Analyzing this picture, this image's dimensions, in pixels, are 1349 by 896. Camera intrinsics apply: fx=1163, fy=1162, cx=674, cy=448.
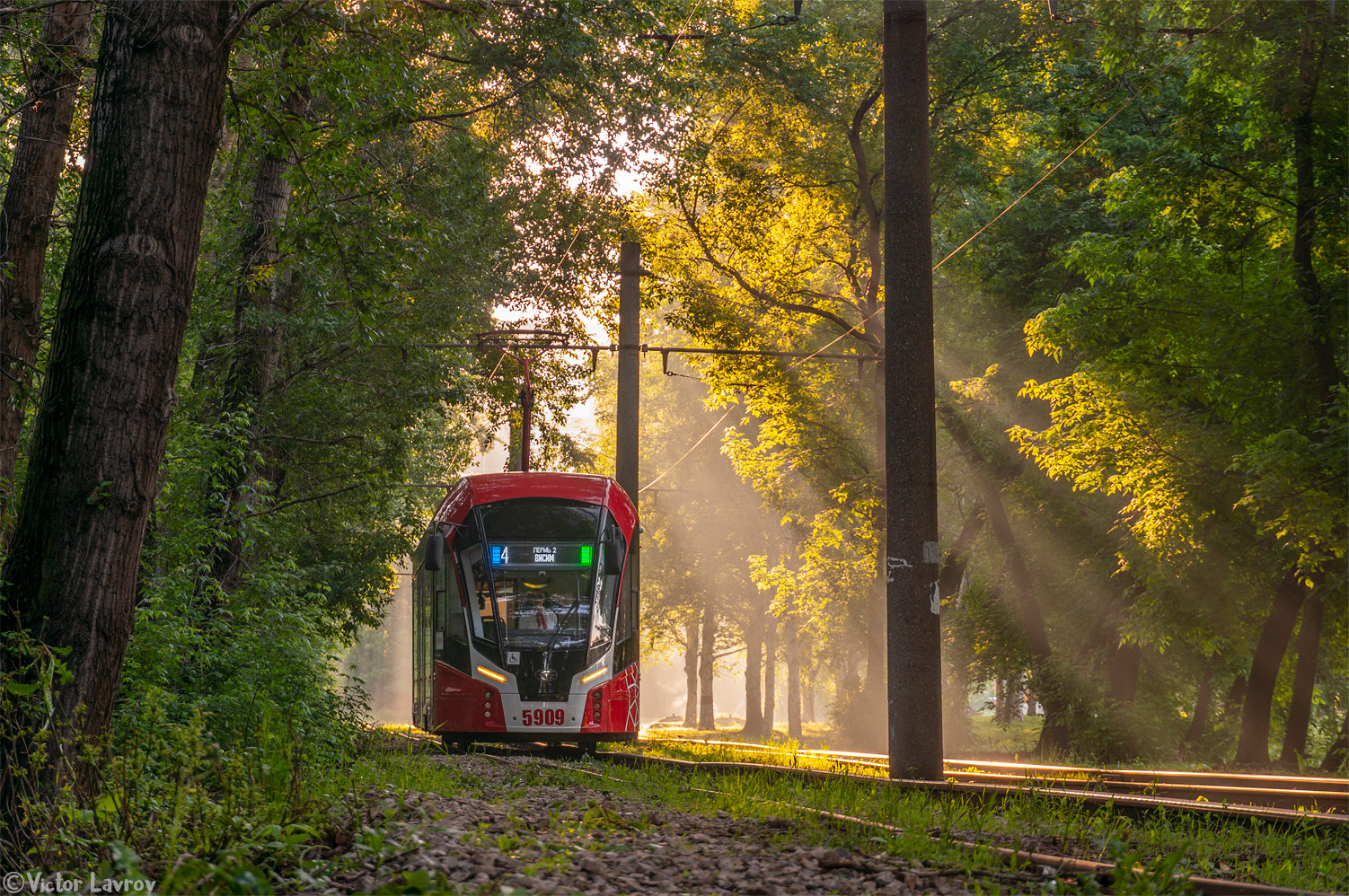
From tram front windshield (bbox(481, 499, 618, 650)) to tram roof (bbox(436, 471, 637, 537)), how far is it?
0.13m

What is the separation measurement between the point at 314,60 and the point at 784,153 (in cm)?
1490

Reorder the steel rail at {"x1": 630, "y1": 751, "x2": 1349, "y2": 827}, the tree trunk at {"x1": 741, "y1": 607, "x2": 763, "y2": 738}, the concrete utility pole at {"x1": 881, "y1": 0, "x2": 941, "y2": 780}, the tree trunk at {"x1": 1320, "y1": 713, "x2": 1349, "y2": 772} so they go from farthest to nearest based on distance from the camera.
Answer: the tree trunk at {"x1": 741, "y1": 607, "x2": 763, "y2": 738}
the tree trunk at {"x1": 1320, "y1": 713, "x2": 1349, "y2": 772}
the concrete utility pole at {"x1": 881, "y1": 0, "x2": 941, "y2": 780}
the steel rail at {"x1": 630, "y1": 751, "x2": 1349, "y2": 827}

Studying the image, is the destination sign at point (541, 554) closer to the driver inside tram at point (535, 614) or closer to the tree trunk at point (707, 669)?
the driver inside tram at point (535, 614)

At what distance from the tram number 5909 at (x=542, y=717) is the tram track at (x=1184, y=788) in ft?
10.9

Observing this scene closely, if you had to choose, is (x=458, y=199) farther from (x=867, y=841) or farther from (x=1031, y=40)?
(x=867, y=841)

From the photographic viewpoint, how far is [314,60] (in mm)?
10852

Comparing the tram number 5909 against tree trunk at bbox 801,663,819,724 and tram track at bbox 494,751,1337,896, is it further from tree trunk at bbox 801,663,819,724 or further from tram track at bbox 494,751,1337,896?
tree trunk at bbox 801,663,819,724

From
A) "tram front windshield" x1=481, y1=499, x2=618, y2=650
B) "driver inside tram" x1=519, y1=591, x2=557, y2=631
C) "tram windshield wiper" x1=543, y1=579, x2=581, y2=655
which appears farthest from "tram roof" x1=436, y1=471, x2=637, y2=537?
"driver inside tram" x1=519, y1=591, x2=557, y2=631

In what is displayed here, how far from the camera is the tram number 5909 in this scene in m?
14.3

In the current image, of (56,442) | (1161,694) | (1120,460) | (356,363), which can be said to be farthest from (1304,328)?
(56,442)

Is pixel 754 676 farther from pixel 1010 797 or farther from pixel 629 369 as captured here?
pixel 1010 797

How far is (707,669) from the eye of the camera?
46.0 metres

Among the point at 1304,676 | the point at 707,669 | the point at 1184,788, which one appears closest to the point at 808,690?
the point at 707,669

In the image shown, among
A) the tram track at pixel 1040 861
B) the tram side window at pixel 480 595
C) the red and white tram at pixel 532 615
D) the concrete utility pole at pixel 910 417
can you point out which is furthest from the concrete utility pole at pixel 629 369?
the tram track at pixel 1040 861
